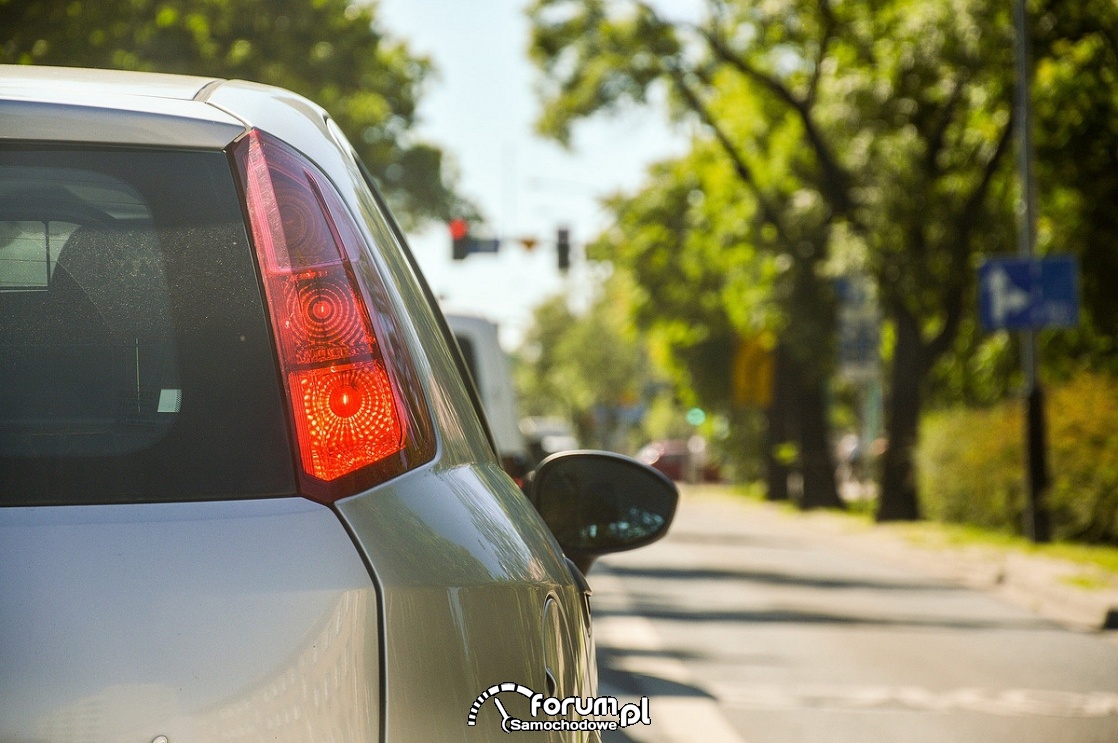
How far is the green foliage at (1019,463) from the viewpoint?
688 inches

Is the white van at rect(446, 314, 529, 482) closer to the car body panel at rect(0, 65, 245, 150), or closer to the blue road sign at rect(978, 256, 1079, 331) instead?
the blue road sign at rect(978, 256, 1079, 331)

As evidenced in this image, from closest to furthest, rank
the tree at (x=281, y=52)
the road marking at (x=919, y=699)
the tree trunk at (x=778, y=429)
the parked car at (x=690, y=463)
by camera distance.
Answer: the road marking at (x=919, y=699), the tree at (x=281, y=52), the tree trunk at (x=778, y=429), the parked car at (x=690, y=463)

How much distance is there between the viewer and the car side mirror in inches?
106

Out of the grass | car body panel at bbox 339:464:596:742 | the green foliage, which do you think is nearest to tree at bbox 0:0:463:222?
the grass

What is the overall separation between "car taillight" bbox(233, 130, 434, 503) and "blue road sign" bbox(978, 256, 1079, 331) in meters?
16.7

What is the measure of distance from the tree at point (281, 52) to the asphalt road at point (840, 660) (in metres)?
6.63

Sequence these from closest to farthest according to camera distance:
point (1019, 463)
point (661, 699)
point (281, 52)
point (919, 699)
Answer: point (661, 699) → point (919, 699) → point (1019, 463) → point (281, 52)

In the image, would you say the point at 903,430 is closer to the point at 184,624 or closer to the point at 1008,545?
the point at 1008,545

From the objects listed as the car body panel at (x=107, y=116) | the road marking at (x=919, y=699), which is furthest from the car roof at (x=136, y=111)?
the road marking at (x=919, y=699)

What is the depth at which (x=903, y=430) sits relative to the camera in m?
25.9

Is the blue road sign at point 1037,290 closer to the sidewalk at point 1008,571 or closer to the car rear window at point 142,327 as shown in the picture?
the sidewalk at point 1008,571

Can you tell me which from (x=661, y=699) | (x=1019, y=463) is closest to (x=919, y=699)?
(x=661, y=699)

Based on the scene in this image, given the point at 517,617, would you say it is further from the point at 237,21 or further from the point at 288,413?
the point at 237,21

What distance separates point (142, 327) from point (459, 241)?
98.3 ft
